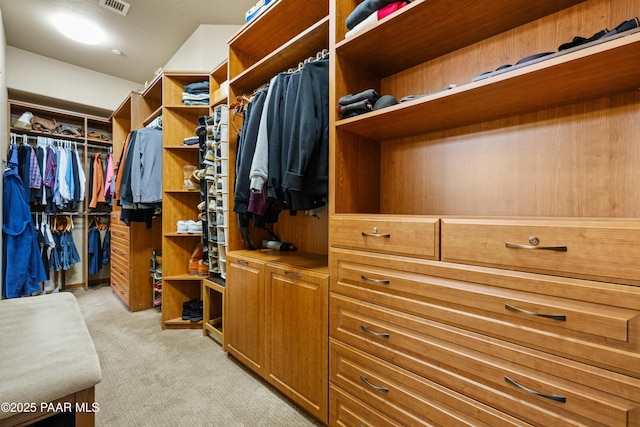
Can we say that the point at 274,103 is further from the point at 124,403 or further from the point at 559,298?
the point at 124,403

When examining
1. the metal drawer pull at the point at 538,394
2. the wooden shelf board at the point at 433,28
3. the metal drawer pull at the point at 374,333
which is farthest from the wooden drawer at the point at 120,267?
the metal drawer pull at the point at 538,394

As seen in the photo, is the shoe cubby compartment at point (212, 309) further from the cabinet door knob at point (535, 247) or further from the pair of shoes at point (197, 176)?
the cabinet door knob at point (535, 247)

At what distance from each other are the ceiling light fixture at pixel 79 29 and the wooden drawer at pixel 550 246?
3.87 m

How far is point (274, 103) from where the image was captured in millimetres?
1529

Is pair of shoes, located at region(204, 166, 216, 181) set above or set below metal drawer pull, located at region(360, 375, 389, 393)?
above

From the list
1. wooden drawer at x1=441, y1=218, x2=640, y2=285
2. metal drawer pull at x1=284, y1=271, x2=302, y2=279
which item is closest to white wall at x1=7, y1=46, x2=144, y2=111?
metal drawer pull at x1=284, y1=271, x2=302, y2=279

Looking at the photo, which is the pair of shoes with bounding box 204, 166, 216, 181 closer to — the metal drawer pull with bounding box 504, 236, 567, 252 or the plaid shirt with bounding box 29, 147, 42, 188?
the metal drawer pull with bounding box 504, 236, 567, 252

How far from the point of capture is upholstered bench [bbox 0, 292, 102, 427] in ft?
2.31

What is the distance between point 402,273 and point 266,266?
842mm

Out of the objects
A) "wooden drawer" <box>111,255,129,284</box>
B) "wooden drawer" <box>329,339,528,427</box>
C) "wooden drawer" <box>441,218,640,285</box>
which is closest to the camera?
"wooden drawer" <box>441,218,640,285</box>

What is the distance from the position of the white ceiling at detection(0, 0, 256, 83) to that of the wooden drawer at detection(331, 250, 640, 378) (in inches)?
107

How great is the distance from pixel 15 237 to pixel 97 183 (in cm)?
112

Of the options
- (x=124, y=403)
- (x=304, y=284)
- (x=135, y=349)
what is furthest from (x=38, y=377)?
(x=135, y=349)

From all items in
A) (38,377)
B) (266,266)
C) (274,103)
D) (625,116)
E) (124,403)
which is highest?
(274,103)
